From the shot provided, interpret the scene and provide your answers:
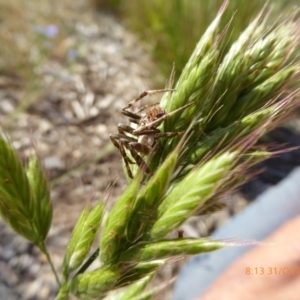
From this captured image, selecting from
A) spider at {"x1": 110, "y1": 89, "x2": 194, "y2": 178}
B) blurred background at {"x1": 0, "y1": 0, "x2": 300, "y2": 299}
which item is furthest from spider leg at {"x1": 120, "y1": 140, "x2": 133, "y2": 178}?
blurred background at {"x1": 0, "y1": 0, "x2": 300, "y2": 299}

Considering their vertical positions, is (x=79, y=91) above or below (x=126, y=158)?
above

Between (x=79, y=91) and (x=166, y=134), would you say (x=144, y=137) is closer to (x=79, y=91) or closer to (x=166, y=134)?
(x=166, y=134)

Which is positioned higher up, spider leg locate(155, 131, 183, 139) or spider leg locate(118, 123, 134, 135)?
spider leg locate(118, 123, 134, 135)

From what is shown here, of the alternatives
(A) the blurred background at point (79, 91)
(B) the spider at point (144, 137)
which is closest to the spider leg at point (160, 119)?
(B) the spider at point (144, 137)

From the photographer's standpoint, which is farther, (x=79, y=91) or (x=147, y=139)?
(x=79, y=91)

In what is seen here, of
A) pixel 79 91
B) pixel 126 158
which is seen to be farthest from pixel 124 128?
pixel 79 91

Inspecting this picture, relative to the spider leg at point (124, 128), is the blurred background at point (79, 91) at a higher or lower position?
higher

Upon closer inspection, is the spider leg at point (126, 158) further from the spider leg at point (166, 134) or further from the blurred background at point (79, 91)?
the blurred background at point (79, 91)

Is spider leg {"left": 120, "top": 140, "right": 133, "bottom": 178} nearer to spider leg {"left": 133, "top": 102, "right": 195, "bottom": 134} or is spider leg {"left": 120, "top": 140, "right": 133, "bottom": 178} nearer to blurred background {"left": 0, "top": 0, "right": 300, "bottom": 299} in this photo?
spider leg {"left": 133, "top": 102, "right": 195, "bottom": 134}

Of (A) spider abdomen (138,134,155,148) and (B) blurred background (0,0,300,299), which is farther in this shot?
(B) blurred background (0,0,300,299)
